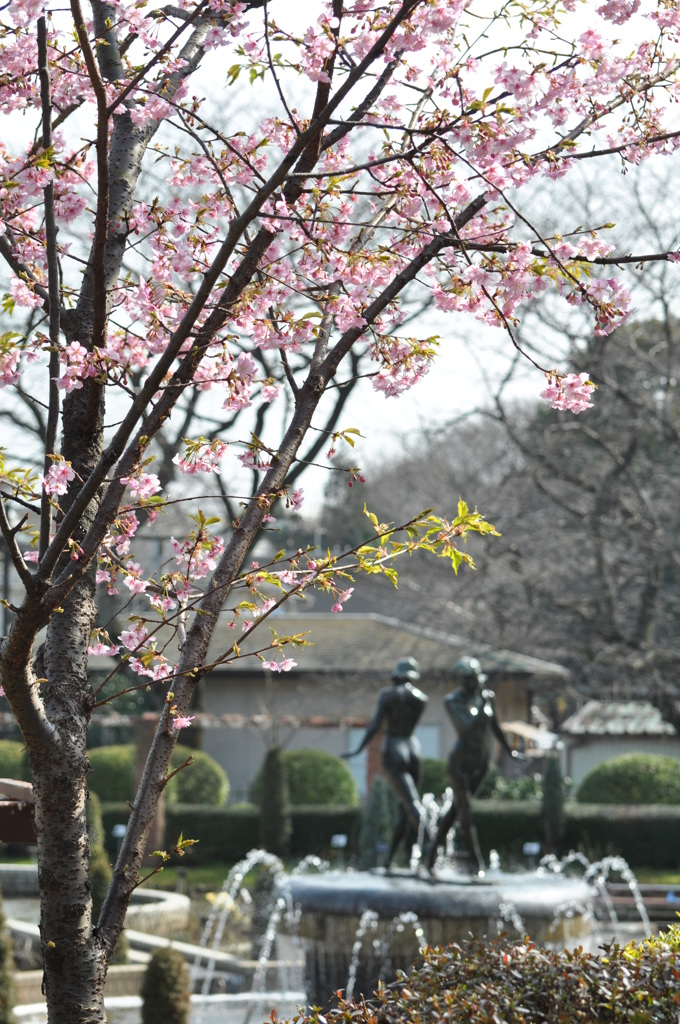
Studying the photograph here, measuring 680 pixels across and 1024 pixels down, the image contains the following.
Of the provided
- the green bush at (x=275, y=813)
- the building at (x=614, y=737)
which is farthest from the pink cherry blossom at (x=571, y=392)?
the building at (x=614, y=737)

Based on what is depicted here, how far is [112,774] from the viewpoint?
67.6 ft

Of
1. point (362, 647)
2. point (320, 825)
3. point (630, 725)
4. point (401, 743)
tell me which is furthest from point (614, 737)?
point (401, 743)

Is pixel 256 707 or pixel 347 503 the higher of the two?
pixel 347 503

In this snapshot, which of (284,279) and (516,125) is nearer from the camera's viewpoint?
(516,125)

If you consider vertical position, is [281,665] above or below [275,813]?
above

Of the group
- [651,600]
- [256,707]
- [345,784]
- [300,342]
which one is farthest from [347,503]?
[300,342]

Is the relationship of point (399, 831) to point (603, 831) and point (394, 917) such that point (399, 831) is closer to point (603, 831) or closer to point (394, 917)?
point (394, 917)

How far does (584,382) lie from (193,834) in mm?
17875

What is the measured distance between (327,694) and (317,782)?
14.0ft

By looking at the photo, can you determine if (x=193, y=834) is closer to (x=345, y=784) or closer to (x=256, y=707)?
(x=345, y=784)

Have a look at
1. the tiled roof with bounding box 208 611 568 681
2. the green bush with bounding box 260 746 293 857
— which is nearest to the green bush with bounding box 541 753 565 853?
the tiled roof with bounding box 208 611 568 681

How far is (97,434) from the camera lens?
318 centimetres

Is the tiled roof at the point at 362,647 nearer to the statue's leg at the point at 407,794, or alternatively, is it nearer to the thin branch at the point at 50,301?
the statue's leg at the point at 407,794

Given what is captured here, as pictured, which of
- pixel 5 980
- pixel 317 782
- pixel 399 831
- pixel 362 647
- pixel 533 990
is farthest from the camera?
pixel 362 647
